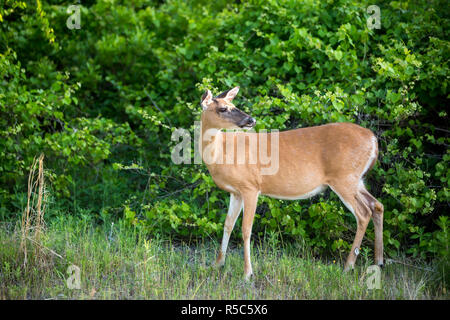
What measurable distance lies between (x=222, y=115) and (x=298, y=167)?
1.03 metres

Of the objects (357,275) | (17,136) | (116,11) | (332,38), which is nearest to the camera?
(357,275)

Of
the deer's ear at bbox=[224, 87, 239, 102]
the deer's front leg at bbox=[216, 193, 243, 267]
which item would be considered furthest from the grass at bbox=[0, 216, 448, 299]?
the deer's ear at bbox=[224, 87, 239, 102]

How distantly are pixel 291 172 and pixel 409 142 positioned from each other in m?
2.03

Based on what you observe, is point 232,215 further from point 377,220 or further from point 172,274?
point 377,220

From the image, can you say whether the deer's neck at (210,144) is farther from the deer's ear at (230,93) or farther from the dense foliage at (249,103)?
the dense foliage at (249,103)

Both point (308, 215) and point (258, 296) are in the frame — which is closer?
point (258, 296)

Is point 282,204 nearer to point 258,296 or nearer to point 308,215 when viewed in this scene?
point 308,215

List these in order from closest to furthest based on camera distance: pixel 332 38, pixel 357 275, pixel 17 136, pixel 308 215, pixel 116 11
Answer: pixel 357 275, pixel 308 215, pixel 332 38, pixel 17 136, pixel 116 11

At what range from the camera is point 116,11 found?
1000 cm

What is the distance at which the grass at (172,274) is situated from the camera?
17.1ft

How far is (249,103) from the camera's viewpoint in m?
7.51

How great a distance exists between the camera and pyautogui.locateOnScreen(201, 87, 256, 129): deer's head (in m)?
5.83

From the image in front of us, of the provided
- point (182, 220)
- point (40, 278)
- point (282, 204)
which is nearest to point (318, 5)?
point (282, 204)

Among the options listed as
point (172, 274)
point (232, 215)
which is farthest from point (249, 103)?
point (172, 274)
